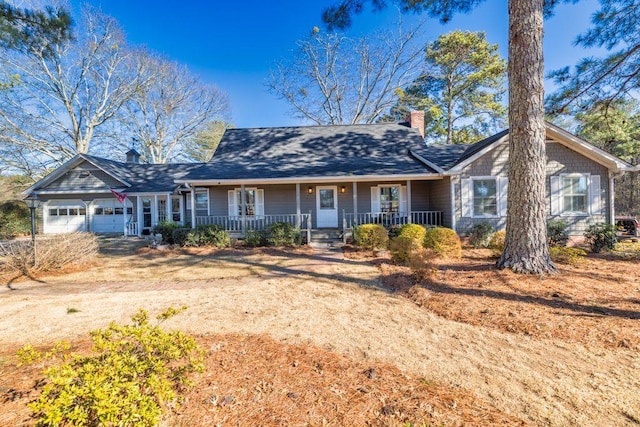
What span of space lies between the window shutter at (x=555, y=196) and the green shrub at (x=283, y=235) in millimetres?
10222

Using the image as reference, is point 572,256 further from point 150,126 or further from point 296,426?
point 150,126

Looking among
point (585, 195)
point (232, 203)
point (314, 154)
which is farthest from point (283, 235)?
point (585, 195)

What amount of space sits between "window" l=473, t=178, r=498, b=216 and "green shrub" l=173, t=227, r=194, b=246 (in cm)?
1190

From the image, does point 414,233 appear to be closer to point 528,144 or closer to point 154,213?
point 528,144

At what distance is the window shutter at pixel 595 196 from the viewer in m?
11.0

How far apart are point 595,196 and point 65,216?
90.5 ft

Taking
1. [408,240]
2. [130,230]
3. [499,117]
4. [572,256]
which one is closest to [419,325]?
[408,240]

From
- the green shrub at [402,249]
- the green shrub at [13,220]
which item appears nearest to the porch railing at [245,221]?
the green shrub at [402,249]

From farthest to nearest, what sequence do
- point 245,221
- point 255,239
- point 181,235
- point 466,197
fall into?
point 245,221 < point 181,235 < point 255,239 < point 466,197

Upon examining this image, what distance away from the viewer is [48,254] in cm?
802

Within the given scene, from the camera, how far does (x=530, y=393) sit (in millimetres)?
2584

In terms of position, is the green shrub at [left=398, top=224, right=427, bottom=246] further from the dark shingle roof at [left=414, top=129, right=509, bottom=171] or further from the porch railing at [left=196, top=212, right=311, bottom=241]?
the porch railing at [left=196, top=212, right=311, bottom=241]

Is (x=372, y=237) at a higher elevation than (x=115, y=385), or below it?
higher

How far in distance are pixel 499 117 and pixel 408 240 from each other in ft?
74.3
